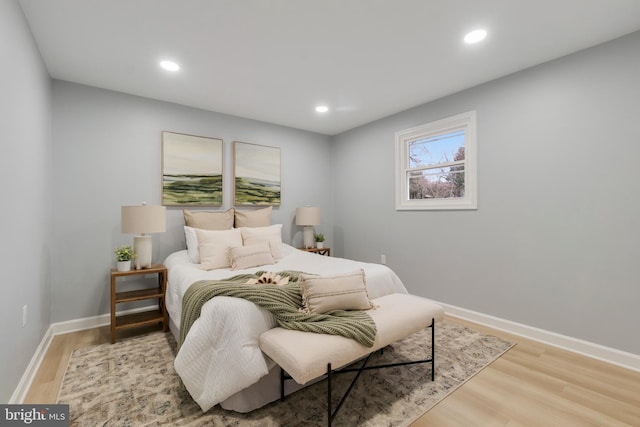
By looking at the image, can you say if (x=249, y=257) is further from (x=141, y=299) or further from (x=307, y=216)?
(x=307, y=216)

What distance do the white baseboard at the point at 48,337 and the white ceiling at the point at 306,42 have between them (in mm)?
2458

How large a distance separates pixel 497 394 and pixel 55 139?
439 centimetres

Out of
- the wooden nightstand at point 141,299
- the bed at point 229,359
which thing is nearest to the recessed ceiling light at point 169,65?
the wooden nightstand at point 141,299

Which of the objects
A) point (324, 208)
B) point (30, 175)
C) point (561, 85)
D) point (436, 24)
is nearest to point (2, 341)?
point (30, 175)

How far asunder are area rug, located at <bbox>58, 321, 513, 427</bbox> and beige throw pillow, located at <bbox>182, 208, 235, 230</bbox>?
4.32 ft

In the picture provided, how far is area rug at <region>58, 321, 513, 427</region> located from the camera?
5.40 feet

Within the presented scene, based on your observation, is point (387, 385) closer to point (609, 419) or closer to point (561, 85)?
point (609, 419)

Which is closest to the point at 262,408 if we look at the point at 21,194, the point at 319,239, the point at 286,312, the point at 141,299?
the point at 286,312

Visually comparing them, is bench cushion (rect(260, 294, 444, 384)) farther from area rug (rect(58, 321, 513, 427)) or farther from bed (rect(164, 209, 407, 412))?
area rug (rect(58, 321, 513, 427))

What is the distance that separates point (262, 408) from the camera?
68.9 inches

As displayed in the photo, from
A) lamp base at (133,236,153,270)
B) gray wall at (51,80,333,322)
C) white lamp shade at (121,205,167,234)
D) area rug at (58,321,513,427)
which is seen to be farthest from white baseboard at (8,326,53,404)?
white lamp shade at (121,205,167,234)

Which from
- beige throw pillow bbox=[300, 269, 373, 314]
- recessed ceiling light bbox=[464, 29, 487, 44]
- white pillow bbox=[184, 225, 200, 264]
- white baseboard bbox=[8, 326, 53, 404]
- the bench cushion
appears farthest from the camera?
white pillow bbox=[184, 225, 200, 264]

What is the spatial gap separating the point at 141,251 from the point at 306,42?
8.28 feet

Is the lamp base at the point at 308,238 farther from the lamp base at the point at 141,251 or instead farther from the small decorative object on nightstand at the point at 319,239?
the lamp base at the point at 141,251
